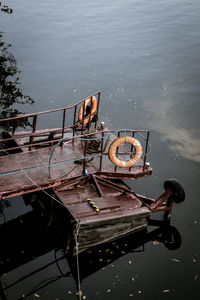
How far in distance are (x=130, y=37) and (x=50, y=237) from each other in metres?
22.2

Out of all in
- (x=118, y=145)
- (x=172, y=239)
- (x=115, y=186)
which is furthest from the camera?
(x=172, y=239)

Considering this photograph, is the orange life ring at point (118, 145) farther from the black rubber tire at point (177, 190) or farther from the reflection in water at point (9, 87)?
the reflection in water at point (9, 87)

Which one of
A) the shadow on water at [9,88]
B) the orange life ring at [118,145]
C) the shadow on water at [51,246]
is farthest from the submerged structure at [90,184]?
the shadow on water at [9,88]

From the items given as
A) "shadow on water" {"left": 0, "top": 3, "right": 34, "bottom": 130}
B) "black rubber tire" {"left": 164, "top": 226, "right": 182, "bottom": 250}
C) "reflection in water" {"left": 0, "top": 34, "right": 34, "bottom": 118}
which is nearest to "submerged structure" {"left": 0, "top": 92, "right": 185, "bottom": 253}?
"black rubber tire" {"left": 164, "top": 226, "right": 182, "bottom": 250}

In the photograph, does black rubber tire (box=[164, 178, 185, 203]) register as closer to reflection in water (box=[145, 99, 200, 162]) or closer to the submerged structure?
the submerged structure

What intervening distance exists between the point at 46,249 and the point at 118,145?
379 cm

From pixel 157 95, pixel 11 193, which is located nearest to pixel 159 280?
pixel 11 193

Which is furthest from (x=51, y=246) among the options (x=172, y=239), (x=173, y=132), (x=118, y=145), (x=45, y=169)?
(x=173, y=132)

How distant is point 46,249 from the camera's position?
1083cm

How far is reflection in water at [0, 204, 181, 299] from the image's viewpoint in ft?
32.6

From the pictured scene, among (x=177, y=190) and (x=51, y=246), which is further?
(x=177, y=190)

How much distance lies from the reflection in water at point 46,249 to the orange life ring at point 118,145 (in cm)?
220

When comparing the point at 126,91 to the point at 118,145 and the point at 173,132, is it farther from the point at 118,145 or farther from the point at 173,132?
the point at 118,145

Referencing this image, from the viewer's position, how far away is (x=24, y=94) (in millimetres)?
19922
